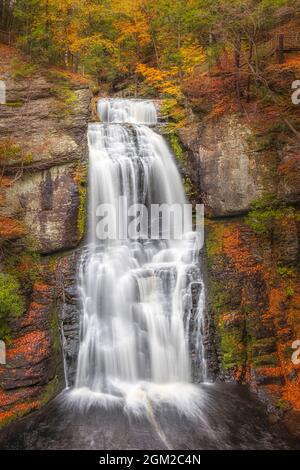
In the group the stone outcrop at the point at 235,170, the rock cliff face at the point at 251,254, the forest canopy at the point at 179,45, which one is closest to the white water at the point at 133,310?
the rock cliff face at the point at 251,254

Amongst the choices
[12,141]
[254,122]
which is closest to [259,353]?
[254,122]

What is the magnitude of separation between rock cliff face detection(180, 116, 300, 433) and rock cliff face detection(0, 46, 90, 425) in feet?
13.5

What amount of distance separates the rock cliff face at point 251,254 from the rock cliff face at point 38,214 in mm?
4107

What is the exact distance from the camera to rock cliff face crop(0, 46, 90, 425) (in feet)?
29.4

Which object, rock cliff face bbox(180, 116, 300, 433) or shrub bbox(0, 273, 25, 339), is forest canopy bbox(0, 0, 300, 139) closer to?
rock cliff face bbox(180, 116, 300, 433)

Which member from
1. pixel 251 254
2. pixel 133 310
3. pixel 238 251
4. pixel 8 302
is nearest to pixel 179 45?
pixel 238 251

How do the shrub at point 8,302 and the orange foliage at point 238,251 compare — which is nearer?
the shrub at point 8,302

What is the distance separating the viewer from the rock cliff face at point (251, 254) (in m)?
9.45

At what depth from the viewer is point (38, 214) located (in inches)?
437

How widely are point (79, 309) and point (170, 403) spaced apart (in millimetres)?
3348

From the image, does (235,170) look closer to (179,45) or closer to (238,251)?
(238,251)

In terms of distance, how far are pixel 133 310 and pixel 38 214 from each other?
4137 mm

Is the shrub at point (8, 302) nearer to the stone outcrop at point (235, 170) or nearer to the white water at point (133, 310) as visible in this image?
the white water at point (133, 310)

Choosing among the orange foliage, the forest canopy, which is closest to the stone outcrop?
the orange foliage
